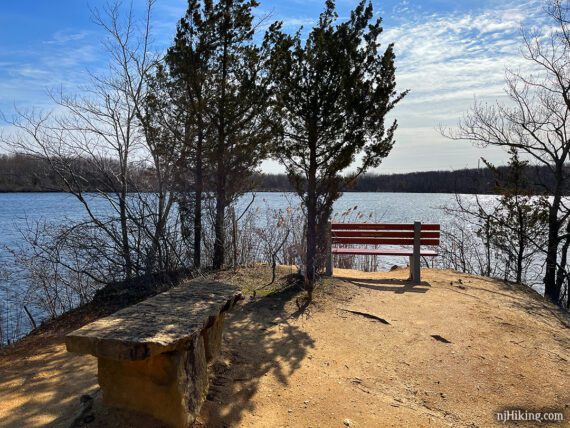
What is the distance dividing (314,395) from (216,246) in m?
4.76

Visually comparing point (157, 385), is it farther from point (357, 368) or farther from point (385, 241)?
point (385, 241)

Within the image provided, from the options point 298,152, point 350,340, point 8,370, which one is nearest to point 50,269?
point 8,370

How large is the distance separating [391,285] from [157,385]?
5.40m

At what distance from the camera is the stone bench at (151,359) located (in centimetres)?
262

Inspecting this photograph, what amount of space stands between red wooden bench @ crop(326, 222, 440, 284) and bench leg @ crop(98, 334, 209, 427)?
15.9ft

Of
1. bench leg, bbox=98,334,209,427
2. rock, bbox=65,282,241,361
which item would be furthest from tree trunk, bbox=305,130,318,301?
bench leg, bbox=98,334,209,427

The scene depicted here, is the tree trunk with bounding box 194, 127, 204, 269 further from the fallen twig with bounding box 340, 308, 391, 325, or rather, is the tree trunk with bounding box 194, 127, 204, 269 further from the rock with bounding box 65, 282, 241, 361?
the rock with bounding box 65, 282, 241, 361

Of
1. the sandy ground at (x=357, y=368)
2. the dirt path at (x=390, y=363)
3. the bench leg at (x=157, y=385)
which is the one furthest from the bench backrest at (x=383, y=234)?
the bench leg at (x=157, y=385)

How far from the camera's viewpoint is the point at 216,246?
7.99 metres

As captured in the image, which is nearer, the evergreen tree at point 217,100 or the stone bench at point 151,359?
the stone bench at point 151,359

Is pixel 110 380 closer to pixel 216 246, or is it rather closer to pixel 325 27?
pixel 216 246

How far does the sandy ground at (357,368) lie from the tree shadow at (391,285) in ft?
2.12

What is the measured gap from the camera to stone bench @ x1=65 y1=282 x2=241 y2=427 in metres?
2.62

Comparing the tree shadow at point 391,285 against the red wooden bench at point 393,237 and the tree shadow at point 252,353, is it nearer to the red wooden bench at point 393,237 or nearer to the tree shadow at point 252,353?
the red wooden bench at point 393,237
